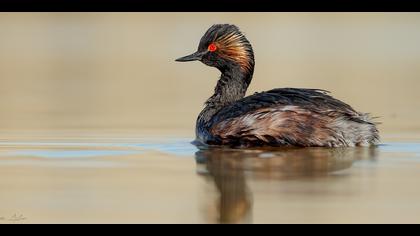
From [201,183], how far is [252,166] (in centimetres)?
92

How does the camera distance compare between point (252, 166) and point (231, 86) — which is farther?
point (231, 86)

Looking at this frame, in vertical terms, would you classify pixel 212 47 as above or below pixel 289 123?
above

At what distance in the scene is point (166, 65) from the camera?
21.6 metres

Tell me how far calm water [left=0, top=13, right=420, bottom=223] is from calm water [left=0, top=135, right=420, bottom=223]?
0.01 m

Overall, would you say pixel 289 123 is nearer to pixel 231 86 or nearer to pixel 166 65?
pixel 231 86

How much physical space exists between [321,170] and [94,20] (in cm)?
2483

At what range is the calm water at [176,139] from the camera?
7312 mm

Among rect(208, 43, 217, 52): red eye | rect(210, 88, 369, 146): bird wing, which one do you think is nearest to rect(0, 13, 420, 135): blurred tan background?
rect(208, 43, 217, 52): red eye

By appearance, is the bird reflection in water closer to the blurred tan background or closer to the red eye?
the red eye

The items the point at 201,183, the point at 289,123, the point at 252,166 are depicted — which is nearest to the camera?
the point at 201,183
